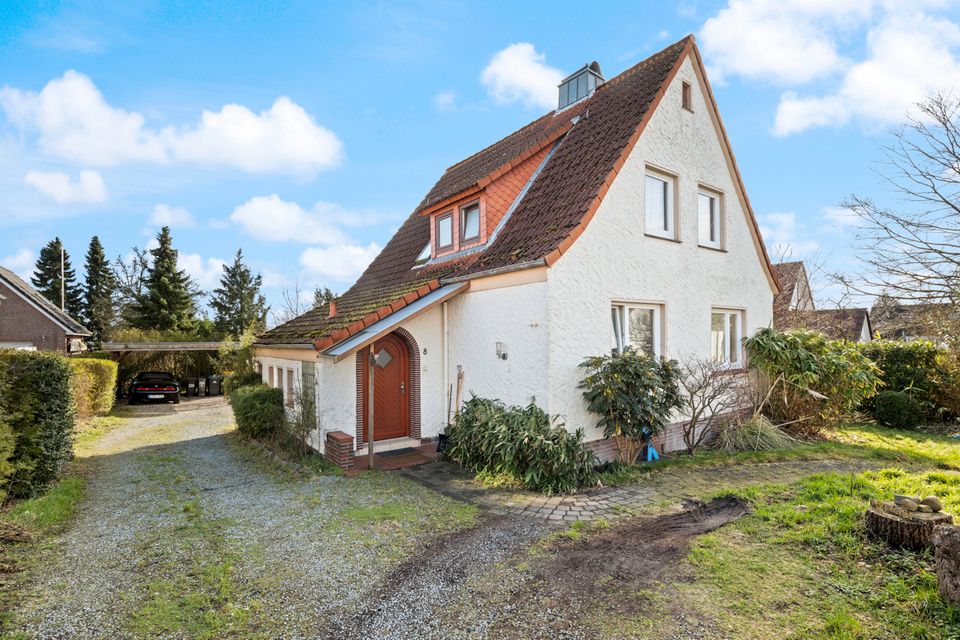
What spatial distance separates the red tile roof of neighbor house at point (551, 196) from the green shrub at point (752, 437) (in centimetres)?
521

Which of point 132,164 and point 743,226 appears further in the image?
point 743,226

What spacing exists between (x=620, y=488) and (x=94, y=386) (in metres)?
19.6

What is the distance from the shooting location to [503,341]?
945cm

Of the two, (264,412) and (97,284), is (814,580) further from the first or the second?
(97,284)

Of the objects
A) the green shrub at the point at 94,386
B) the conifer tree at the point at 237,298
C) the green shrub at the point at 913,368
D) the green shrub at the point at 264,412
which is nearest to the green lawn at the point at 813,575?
the green shrub at the point at 913,368

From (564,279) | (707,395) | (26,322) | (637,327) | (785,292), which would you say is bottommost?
(707,395)

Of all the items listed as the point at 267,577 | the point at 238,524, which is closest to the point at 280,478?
the point at 238,524

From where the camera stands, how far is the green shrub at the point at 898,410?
13.6 metres

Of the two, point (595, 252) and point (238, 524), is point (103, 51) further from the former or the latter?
point (595, 252)

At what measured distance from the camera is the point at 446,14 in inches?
353

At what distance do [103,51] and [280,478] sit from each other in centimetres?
867

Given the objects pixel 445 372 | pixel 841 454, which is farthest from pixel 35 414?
pixel 841 454

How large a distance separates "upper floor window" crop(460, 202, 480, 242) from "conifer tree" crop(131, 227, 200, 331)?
31703 millimetres

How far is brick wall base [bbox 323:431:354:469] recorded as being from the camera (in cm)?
929
